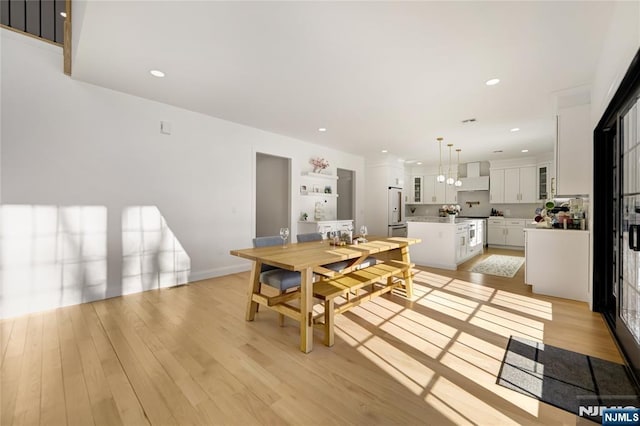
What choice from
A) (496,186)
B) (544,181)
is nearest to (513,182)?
(496,186)

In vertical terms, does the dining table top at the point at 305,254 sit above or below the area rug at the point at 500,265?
above

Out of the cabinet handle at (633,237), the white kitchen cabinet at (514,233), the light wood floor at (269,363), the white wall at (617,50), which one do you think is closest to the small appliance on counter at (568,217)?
the light wood floor at (269,363)

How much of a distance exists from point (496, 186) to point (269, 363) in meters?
8.33

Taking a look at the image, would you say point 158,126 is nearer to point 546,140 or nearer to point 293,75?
point 293,75

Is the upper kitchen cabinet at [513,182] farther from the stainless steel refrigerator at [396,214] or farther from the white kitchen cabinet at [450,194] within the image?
the stainless steel refrigerator at [396,214]

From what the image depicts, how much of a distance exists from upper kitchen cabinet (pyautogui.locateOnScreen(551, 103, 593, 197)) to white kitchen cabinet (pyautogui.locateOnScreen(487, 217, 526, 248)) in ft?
15.9

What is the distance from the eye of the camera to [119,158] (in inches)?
138

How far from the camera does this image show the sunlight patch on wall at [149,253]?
3.57 meters

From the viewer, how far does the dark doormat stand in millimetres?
1596

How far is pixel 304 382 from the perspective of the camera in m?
1.78

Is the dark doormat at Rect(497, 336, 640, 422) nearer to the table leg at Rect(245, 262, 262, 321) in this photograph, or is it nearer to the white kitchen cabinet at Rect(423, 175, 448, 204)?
the table leg at Rect(245, 262, 262, 321)

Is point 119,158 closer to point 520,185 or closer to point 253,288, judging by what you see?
point 253,288

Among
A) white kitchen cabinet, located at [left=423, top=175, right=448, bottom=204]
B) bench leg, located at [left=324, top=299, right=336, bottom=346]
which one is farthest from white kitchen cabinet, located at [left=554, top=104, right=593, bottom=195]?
white kitchen cabinet, located at [left=423, top=175, right=448, bottom=204]

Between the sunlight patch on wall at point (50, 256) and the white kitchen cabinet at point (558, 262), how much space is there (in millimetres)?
5665
